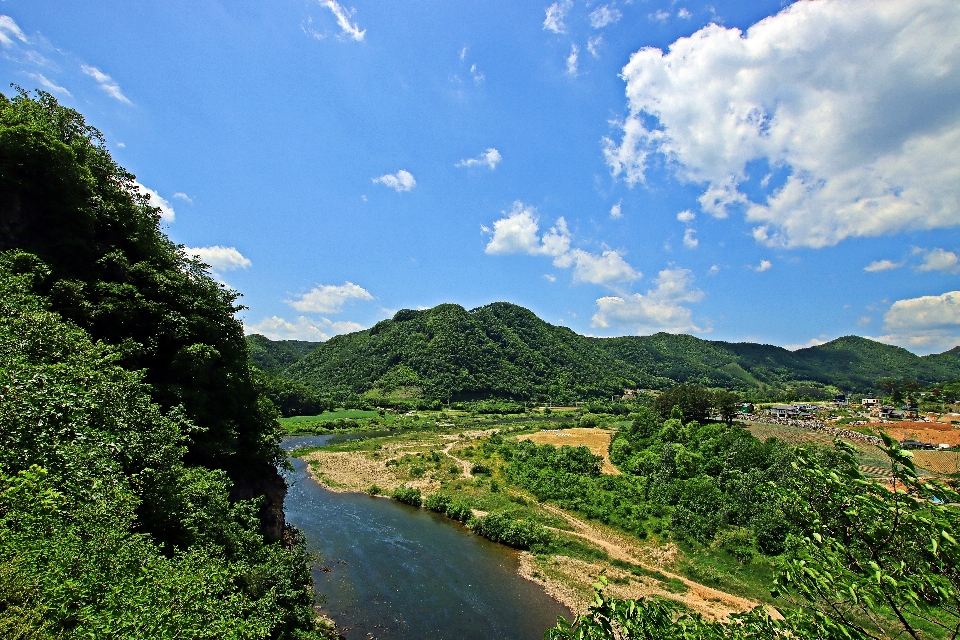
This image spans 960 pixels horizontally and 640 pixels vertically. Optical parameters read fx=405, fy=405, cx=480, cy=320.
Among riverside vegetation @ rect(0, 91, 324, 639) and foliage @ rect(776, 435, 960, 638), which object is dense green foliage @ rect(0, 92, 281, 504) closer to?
riverside vegetation @ rect(0, 91, 324, 639)

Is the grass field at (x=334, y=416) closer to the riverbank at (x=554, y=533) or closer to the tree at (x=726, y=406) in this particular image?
the riverbank at (x=554, y=533)

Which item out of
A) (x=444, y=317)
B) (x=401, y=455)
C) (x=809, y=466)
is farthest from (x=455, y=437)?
(x=444, y=317)

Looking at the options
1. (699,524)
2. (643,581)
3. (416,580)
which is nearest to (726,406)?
(699,524)

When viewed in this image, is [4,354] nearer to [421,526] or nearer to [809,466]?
[809,466]

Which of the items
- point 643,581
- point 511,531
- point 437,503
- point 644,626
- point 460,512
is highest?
point 644,626

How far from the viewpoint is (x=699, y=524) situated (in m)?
31.1

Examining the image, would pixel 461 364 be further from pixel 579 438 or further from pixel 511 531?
pixel 511 531

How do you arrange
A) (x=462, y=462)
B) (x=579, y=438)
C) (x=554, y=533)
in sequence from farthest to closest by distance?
1. (x=579, y=438)
2. (x=462, y=462)
3. (x=554, y=533)

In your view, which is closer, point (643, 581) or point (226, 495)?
point (226, 495)

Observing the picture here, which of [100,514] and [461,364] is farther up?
[461,364]

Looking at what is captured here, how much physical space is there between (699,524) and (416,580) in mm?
21615

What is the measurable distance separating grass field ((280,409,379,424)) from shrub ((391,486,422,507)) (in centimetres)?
5885

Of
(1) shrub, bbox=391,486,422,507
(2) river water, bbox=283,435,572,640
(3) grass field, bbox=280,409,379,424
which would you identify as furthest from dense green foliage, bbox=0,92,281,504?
(3) grass field, bbox=280,409,379,424

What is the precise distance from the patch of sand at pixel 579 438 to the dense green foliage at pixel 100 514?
52.1 metres
